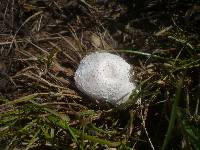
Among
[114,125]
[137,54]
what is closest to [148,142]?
[114,125]

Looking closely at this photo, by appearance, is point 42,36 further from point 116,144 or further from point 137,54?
point 116,144

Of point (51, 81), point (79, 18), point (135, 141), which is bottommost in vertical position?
point (135, 141)

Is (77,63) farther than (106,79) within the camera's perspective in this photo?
Yes
